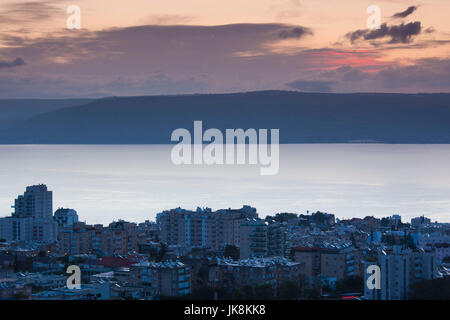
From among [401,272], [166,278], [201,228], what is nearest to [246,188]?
[201,228]

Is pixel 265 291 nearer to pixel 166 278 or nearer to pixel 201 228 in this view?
pixel 166 278

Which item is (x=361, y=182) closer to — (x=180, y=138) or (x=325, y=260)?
(x=325, y=260)

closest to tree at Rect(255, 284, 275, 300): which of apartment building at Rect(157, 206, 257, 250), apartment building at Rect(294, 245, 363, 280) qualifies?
apartment building at Rect(294, 245, 363, 280)

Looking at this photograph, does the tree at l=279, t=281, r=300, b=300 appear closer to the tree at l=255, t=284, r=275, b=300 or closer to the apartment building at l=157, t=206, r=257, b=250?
the tree at l=255, t=284, r=275, b=300

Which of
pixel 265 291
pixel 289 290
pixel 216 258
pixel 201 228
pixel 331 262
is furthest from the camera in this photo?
pixel 201 228
